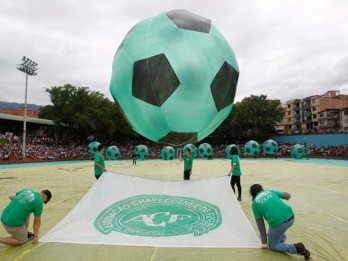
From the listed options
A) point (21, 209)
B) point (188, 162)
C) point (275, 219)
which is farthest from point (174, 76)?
point (188, 162)

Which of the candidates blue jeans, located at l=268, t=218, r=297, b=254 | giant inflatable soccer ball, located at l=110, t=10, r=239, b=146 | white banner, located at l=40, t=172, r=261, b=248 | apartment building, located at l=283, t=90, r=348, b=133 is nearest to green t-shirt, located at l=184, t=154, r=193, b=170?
white banner, located at l=40, t=172, r=261, b=248

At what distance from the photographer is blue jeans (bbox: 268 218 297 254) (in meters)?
3.90

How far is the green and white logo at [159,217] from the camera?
4.52 metres

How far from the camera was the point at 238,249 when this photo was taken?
13.3 ft

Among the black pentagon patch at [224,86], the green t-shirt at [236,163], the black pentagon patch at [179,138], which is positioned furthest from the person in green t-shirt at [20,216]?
the green t-shirt at [236,163]

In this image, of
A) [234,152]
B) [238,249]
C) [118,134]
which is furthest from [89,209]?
[118,134]

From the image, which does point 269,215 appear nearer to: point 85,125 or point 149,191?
point 149,191

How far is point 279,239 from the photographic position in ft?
13.3

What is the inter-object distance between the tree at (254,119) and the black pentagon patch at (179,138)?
167 ft

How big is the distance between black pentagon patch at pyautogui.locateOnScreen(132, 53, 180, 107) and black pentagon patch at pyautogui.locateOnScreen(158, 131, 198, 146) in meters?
0.51

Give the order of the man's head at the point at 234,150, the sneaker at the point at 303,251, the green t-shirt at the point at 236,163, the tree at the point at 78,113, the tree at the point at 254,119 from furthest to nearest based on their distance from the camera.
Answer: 1. the tree at the point at 254,119
2. the tree at the point at 78,113
3. the green t-shirt at the point at 236,163
4. the man's head at the point at 234,150
5. the sneaker at the point at 303,251

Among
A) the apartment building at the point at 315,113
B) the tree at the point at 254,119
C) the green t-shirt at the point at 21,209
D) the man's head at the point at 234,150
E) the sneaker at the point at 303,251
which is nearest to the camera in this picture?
the sneaker at the point at 303,251

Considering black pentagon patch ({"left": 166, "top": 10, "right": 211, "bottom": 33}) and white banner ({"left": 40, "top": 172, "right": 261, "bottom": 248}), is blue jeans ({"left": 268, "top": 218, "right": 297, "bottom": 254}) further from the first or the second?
black pentagon patch ({"left": 166, "top": 10, "right": 211, "bottom": 33})

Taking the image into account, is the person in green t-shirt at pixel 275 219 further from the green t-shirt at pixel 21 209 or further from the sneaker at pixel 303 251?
the green t-shirt at pixel 21 209
